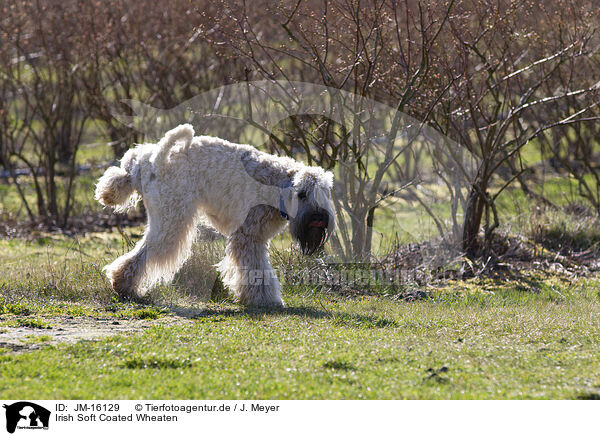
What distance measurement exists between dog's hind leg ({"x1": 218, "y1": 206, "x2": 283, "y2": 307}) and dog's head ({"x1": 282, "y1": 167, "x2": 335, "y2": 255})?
0.99ft

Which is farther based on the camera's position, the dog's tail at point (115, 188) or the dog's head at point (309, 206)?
the dog's tail at point (115, 188)

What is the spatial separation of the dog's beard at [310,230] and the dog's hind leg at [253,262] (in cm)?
34

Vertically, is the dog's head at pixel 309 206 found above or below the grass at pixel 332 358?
above

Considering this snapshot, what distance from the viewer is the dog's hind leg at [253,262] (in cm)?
705

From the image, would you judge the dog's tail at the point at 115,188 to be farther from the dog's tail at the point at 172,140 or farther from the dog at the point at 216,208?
the dog's tail at the point at 172,140

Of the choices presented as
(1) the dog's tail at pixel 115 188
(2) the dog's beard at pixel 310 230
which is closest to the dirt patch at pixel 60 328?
(2) the dog's beard at pixel 310 230

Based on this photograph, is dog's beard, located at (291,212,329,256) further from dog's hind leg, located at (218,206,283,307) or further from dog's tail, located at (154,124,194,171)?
dog's tail, located at (154,124,194,171)

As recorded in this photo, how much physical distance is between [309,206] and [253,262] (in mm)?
787
